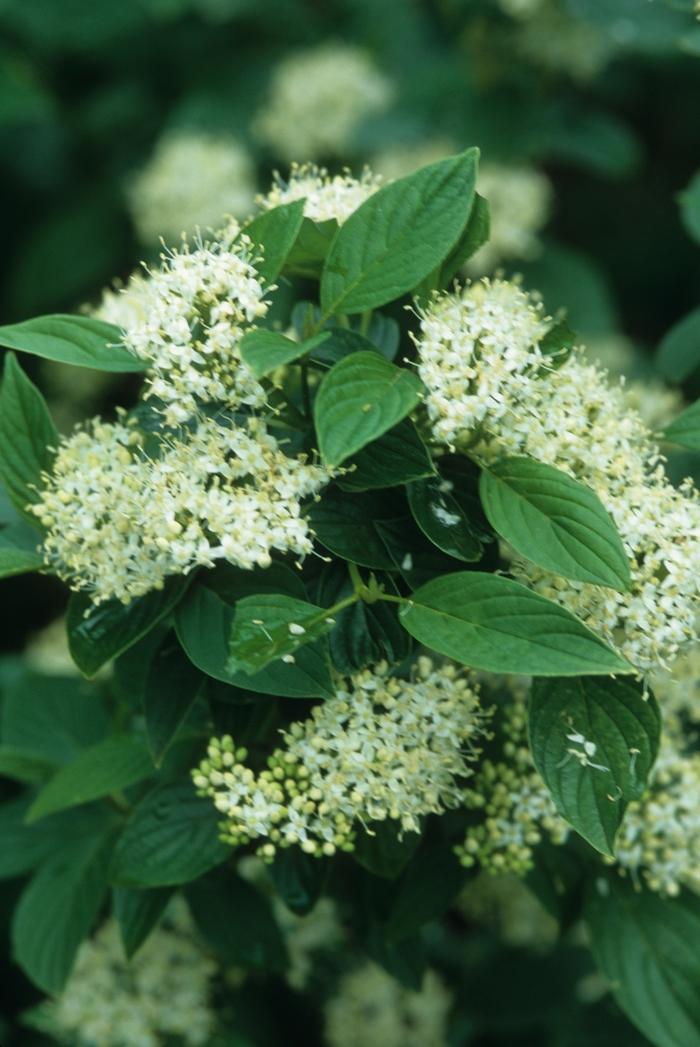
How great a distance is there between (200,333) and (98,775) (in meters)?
0.62

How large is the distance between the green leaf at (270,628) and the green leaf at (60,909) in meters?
0.66

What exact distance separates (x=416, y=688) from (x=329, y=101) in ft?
7.69

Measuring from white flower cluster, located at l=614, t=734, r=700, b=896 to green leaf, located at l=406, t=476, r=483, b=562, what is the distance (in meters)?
0.41

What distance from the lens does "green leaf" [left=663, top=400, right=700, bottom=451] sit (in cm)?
145

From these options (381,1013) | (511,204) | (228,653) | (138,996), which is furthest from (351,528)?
(511,204)

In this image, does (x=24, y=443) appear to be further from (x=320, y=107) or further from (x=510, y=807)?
(x=320, y=107)

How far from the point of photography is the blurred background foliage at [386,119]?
3.22 metres

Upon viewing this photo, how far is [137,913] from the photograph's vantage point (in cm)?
157

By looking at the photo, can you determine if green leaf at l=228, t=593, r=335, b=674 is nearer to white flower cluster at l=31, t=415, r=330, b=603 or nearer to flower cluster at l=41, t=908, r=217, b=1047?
white flower cluster at l=31, t=415, r=330, b=603

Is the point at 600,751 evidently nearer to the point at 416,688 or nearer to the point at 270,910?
the point at 416,688

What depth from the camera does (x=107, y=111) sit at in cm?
351

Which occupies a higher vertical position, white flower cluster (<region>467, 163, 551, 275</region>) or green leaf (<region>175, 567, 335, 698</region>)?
green leaf (<region>175, 567, 335, 698</region>)

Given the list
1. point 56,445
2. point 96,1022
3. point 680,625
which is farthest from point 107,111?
point 680,625

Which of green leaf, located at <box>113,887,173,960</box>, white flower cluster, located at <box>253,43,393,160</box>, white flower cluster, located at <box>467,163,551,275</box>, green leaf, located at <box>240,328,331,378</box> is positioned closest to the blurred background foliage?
white flower cluster, located at <box>253,43,393,160</box>
